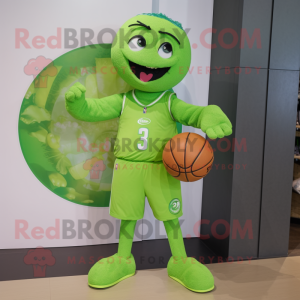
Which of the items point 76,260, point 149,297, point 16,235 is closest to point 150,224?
point 76,260

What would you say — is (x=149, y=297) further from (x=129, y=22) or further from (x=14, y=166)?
(x=129, y=22)

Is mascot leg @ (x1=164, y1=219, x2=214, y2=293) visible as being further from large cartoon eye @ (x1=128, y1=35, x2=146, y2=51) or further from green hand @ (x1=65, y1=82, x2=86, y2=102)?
large cartoon eye @ (x1=128, y1=35, x2=146, y2=51)

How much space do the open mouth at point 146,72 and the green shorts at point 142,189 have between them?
54 centimetres

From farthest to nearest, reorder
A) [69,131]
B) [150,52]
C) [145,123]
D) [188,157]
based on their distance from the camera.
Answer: [69,131]
[145,123]
[150,52]
[188,157]

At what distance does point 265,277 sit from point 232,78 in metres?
1.40

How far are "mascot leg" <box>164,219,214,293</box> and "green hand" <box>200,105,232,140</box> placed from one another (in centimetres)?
68

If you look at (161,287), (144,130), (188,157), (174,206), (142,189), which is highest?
(144,130)

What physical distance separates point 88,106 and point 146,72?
0.42m

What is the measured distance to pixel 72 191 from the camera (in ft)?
8.50

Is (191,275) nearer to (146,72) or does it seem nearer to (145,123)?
(145,123)

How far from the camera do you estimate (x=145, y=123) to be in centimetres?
214

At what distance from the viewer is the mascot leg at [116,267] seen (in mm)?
2062

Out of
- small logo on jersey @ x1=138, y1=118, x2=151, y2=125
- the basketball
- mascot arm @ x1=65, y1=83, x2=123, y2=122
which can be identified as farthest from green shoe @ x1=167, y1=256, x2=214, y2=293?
mascot arm @ x1=65, y1=83, x2=123, y2=122

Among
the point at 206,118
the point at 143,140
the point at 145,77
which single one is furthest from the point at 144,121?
the point at 206,118
